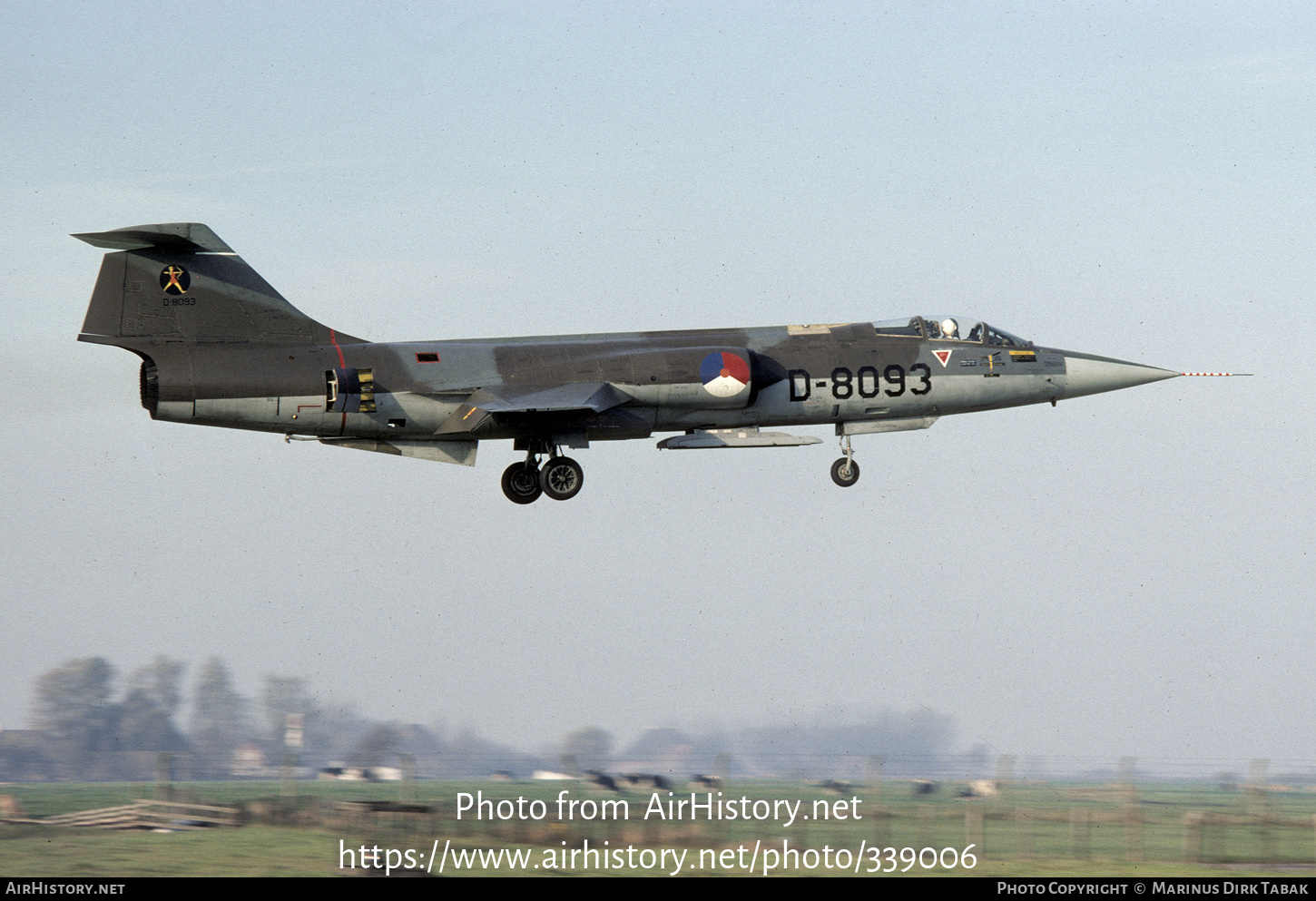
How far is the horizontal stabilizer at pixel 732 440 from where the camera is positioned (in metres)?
27.7

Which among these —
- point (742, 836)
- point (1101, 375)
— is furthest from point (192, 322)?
point (1101, 375)

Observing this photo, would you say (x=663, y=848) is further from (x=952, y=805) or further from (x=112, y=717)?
(x=112, y=717)

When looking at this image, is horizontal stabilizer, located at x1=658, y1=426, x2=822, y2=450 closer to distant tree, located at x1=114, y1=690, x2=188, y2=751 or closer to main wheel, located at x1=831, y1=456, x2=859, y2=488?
main wheel, located at x1=831, y1=456, x2=859, y2=488

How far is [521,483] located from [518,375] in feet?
7.38

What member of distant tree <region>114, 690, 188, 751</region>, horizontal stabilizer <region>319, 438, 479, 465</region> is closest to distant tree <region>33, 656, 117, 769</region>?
A: distant tree <region>114, 690, 188, 751</region>

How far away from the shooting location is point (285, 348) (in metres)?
26.6

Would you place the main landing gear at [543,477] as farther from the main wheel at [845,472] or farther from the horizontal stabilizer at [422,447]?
the main wheel at [845,472]

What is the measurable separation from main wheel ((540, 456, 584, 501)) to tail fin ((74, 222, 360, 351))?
4.45 meters

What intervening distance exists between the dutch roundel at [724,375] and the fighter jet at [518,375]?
0.04m

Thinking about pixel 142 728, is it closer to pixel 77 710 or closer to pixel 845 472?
pixel 77 710

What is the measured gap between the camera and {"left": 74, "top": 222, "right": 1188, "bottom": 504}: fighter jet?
26.0 metres

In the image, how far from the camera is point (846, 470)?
29.0m

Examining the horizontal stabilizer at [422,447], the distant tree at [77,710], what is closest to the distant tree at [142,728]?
the distant tree at [77,710]
